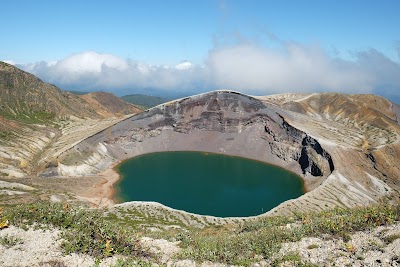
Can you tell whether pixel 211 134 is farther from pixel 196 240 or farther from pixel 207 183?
pixel 196 240

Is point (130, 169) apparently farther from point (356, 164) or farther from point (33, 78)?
point (33, 78)

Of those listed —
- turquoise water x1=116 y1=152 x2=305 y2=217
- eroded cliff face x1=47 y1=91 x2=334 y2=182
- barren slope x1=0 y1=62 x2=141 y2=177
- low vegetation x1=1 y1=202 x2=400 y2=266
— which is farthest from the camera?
eroded cliff face x1=47 y1=91 x2=334 y2=182

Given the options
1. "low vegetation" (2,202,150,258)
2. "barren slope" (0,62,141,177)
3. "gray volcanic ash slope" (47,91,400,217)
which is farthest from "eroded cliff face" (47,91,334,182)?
"low vegetation" (2,202,150,258)

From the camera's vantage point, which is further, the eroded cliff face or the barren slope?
the eroded cliff face

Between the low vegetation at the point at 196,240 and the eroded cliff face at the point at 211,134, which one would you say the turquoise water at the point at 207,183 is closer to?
the eroded cliff face at the point at 211,134

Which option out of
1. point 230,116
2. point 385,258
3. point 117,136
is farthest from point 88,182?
point 385,258

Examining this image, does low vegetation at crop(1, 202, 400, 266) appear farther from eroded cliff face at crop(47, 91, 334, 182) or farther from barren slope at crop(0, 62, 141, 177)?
eroded cliff face at crop(47, 91, 334, 182)

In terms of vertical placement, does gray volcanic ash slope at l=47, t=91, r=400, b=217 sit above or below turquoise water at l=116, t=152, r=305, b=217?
above
